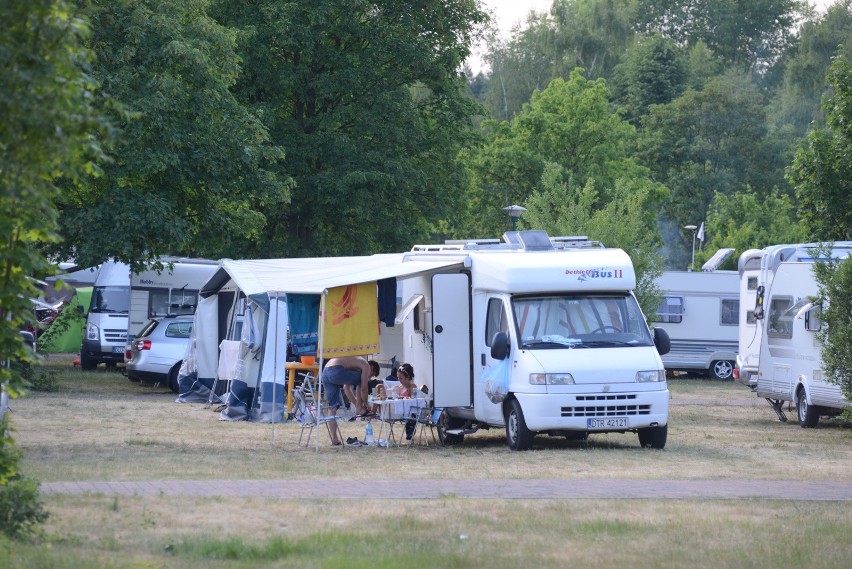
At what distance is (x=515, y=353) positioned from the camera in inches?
614

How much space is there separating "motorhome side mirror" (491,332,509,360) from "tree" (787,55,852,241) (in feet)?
28.1

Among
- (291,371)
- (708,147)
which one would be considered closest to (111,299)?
(291,371)

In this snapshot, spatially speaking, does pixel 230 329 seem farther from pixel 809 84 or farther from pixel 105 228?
pixel 809 84

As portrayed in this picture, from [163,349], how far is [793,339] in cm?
1371

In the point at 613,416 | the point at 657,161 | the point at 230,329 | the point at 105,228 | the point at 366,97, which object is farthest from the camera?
the point at 657,161

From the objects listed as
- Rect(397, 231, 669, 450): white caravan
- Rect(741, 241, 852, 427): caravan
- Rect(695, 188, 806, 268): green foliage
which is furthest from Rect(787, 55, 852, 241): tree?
Rect(695, 188, 806, 268): green foliage

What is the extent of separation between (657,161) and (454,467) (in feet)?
177

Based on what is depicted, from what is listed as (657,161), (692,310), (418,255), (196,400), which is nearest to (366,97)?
(692,310)

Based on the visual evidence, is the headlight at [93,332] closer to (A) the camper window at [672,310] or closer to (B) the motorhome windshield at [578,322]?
(A) the camper window at [672,310]

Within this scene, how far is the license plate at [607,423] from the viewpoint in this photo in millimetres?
15188

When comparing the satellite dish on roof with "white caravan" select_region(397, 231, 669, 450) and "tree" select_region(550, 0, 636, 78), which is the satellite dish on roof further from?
"tree" select_region(550, 0, 636, 78)

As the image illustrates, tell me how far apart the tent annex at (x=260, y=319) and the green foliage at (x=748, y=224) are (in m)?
33.0

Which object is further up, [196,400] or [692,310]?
[692,310]

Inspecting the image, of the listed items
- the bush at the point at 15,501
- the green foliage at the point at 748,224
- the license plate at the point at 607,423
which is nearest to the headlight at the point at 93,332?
the license plate at the point at 607,423
